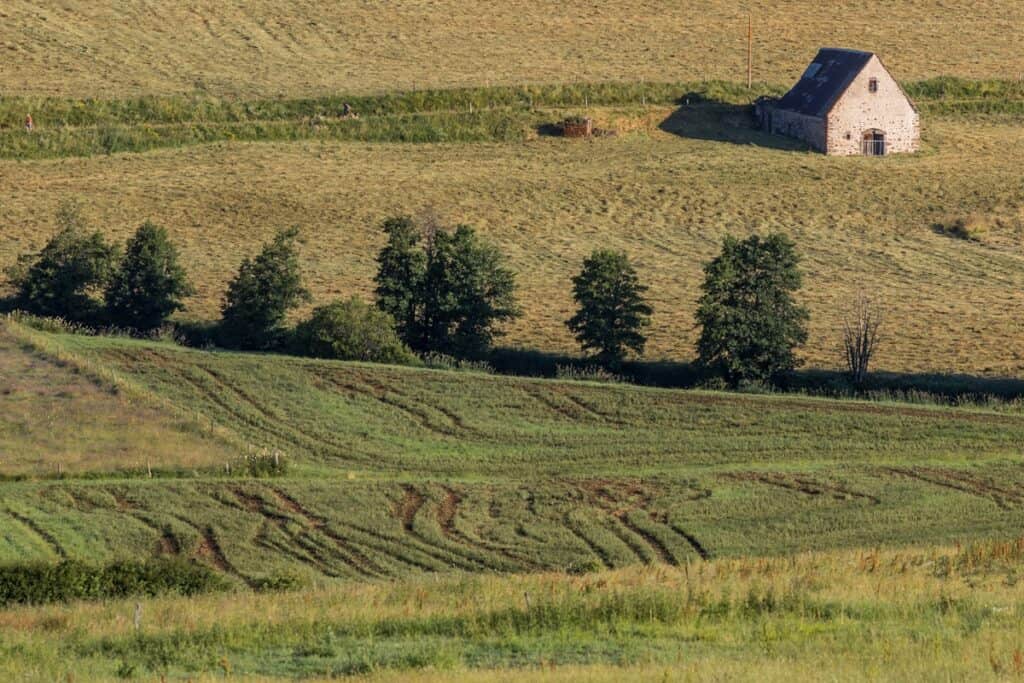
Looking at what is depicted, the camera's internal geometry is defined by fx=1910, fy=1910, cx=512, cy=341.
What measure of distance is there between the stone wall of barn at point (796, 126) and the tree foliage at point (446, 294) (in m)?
34.9

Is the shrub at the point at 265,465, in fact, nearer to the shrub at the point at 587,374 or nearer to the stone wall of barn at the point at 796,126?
the shrub at the point at 587,374

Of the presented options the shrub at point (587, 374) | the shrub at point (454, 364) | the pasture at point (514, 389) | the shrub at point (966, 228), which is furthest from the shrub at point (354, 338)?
the shrub at point (966, 228)

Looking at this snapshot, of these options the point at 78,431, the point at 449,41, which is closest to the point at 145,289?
the point at 78,431

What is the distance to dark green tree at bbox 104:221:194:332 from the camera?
55.5 meters

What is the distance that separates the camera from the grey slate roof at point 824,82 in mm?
Result: 84750

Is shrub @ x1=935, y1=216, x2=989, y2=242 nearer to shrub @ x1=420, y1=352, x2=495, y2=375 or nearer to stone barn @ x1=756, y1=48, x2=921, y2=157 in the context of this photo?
stone barn @ x1=756, y1=48, x2=921, y2=157

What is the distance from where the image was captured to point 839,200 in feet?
255

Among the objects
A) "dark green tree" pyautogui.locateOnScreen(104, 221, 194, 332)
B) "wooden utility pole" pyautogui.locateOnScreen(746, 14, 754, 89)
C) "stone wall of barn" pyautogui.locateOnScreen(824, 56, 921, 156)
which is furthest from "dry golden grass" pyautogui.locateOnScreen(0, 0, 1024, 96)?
"dark green tree" pyautogui.locateOnScreen(104, 221, 194, 332)

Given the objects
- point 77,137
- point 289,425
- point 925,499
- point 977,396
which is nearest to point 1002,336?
point 977,396

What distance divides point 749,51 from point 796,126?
8696 mm

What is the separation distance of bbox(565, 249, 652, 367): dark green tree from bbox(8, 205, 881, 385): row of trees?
0.13 feet

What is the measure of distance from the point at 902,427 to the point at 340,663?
2420cm

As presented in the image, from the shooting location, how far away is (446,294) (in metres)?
53.3

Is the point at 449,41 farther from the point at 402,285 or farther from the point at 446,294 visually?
the point at 446,294
